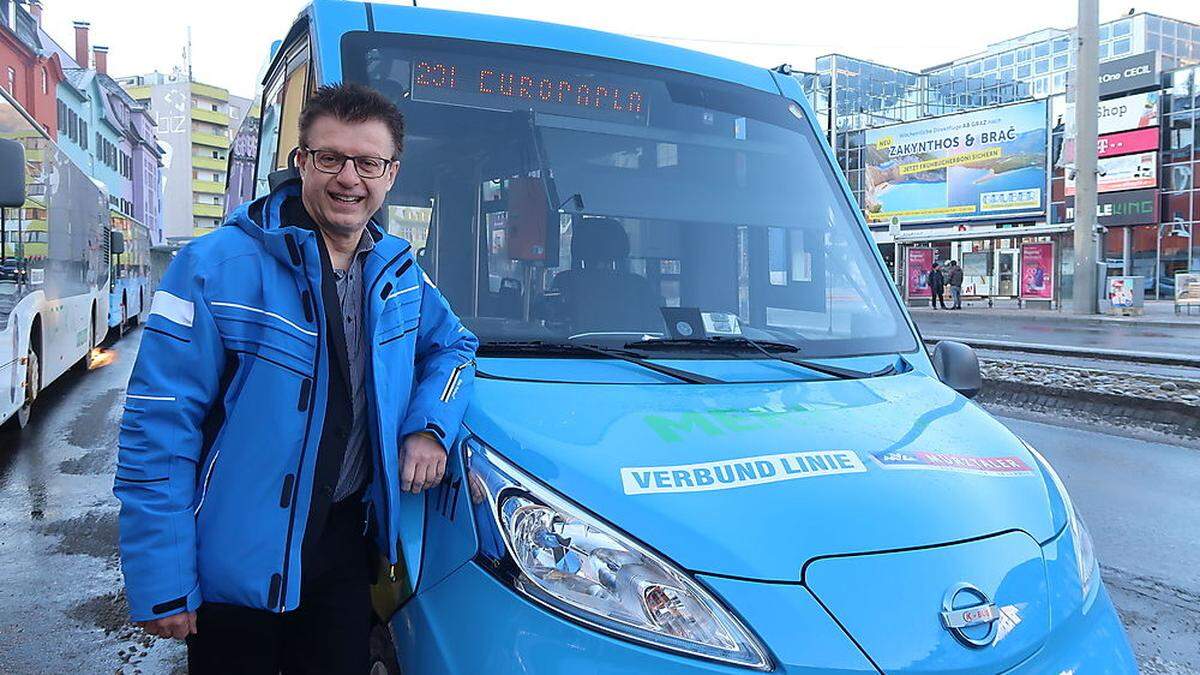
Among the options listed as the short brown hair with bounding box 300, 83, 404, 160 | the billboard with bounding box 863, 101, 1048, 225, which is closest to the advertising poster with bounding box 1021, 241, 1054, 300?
the billboard with bounding box 863, 101, 1048, 225

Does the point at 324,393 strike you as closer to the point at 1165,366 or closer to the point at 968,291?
the point at 1165,366

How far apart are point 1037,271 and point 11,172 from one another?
103 ft

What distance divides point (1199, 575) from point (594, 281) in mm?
3800

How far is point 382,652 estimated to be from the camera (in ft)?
7.19

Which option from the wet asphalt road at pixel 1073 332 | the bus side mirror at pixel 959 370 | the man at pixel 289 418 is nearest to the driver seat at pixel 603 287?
the man at pixel 289 418

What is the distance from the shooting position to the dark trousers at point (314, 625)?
189cm

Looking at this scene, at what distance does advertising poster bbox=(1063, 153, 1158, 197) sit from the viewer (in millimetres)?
34531

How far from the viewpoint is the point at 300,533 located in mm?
1838

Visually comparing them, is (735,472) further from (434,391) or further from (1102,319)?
(1102,319)

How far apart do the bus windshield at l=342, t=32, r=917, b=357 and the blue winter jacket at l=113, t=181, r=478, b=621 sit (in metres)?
0.74

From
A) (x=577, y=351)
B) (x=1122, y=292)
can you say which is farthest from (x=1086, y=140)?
(x=577, y=351)

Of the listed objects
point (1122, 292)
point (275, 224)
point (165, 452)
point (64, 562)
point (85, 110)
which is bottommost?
point (64, 562)

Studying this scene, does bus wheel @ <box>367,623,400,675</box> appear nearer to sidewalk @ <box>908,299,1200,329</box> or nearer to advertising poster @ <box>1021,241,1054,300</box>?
sidewalk @ <box>908,299,1200,329</box>

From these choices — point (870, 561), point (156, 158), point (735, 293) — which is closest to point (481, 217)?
point (735, 293)
